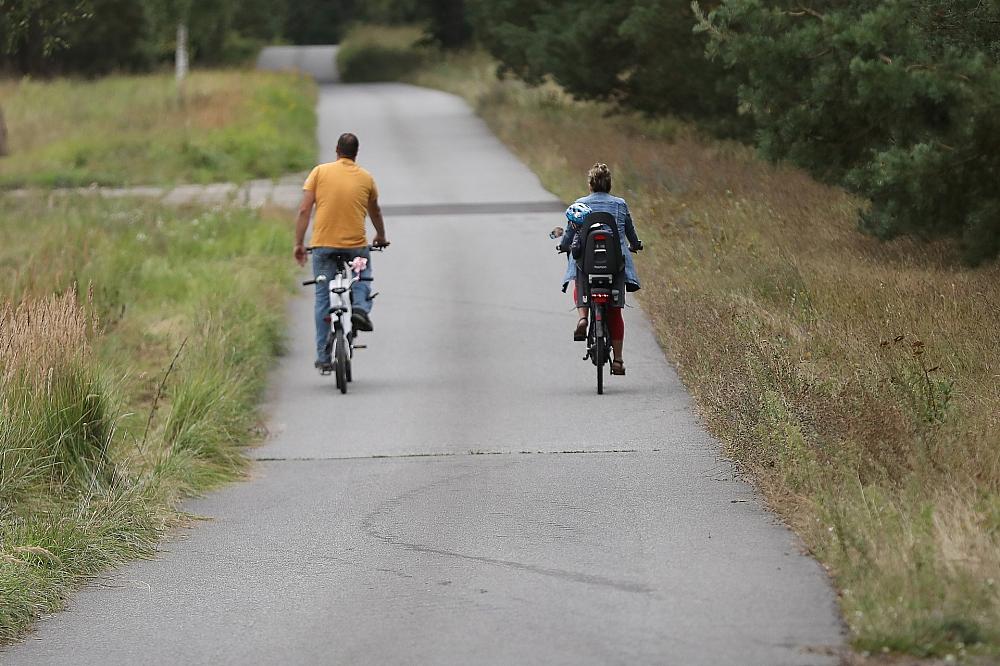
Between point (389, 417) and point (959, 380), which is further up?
point (959, 380)

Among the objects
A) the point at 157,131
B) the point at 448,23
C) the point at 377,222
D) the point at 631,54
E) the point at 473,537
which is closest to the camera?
the point at 473,537

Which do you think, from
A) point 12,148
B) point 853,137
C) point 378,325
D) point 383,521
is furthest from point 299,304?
point 12,148

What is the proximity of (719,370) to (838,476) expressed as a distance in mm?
3416

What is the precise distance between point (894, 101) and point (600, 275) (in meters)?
2.46

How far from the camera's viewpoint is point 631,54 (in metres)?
29.3

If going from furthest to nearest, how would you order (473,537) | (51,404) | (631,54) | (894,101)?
(631,54)
(894,101)
(51,404)
(473,537)

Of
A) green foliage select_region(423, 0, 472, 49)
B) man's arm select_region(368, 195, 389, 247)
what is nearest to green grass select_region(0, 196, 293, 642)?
man's arm select_region(368, 195, 389, 247)

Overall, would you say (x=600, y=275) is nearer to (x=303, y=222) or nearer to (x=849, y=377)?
(x=303, y=222)

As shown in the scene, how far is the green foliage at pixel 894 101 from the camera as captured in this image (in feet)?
39.3

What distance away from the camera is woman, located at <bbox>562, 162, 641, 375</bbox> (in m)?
12.6

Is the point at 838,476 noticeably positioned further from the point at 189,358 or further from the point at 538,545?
the point at 189,358

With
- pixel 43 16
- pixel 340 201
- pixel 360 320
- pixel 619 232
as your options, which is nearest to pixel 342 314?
pixel 360 320

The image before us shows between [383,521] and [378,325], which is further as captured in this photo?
[378,325]

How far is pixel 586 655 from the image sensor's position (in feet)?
20.3
